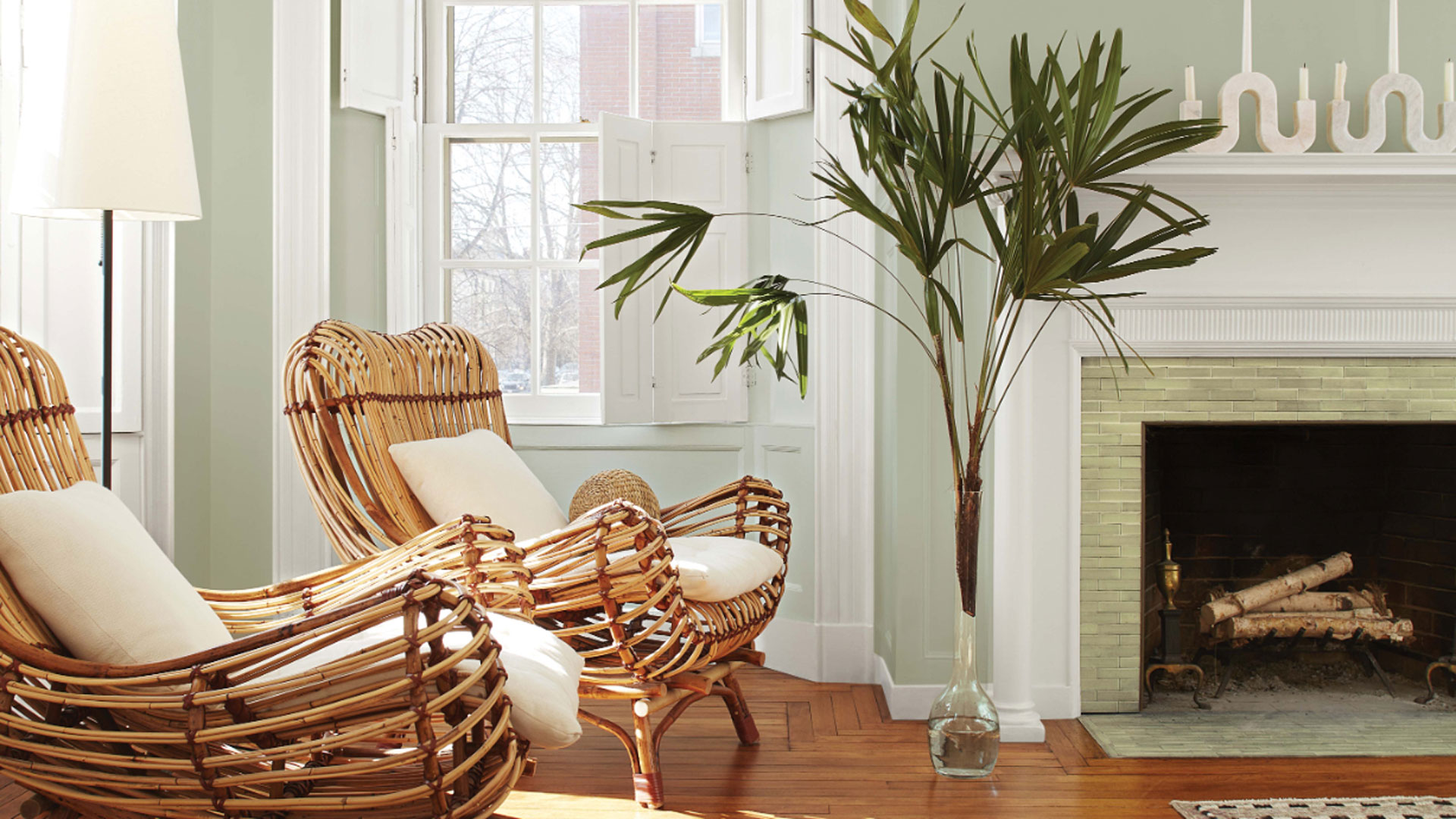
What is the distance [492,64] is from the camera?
12.4 feet

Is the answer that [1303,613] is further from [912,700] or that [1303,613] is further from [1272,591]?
[912,700]

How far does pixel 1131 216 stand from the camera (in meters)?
2.30

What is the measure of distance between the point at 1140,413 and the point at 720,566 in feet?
4.22

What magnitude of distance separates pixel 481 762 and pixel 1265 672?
99.3 inches

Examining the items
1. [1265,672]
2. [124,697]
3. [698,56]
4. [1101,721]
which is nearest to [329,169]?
[698,56]

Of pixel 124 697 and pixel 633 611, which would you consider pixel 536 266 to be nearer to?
pixel 633 611

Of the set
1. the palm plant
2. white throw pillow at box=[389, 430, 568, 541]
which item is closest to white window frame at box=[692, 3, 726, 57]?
the palm plant

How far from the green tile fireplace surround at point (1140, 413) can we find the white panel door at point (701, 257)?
3.92 ft

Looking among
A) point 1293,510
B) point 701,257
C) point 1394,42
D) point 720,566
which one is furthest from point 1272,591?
point 701,257

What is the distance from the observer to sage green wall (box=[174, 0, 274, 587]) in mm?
3268

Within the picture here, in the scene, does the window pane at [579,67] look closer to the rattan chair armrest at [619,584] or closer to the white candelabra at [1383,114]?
the rattan chair armrest at [619,584]

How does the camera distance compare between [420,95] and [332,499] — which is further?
[420,95]

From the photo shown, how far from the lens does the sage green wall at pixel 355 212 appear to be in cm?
341

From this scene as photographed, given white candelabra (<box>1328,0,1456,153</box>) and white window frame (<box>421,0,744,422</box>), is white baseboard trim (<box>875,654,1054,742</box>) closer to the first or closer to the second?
Answer: white window frame (<box>421,0,744,422</box>)
